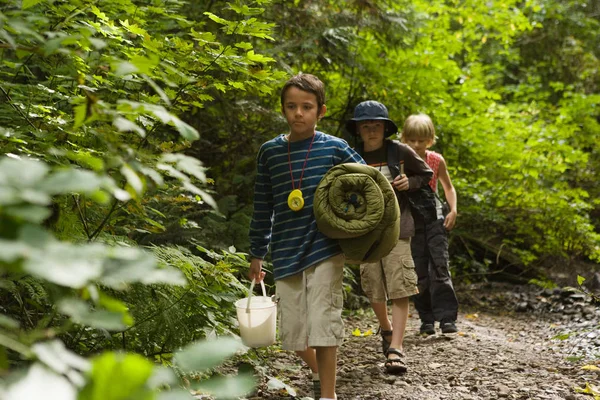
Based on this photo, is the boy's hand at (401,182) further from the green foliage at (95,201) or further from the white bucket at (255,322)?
the white bucket at (255,322)

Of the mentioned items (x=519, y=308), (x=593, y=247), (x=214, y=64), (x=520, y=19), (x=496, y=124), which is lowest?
(x=519, y=308)

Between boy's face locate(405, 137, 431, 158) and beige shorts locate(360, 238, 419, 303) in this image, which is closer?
beige shorts locate(360, 238, 419, 303)

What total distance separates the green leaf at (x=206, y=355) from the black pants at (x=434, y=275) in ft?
16.9

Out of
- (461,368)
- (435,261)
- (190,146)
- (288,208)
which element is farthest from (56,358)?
(435,261)

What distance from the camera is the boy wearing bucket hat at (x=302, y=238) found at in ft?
11.2

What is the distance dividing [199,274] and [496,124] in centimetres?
764

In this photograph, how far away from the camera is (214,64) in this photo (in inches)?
122

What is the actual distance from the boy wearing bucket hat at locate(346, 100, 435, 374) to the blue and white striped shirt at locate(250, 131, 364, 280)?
3.81 feet

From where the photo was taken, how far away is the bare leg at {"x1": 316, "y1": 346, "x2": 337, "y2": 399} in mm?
3389

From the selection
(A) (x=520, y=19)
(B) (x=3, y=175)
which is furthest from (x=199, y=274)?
(A) (x=520, y=19)

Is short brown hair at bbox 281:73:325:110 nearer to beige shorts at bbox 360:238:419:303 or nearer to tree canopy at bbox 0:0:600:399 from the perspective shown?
tree canopy at bbox 0:0:600:399

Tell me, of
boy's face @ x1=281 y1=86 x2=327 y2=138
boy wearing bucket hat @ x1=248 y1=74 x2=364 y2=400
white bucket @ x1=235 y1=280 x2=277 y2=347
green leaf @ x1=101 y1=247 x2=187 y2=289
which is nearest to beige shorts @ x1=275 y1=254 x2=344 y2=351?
boy wearing bucket hat @ x1=248 y1=74 x2=364 y2=400

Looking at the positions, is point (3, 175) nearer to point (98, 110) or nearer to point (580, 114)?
point (98, 110)

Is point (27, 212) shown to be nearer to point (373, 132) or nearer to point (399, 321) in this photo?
point (399, 321)
